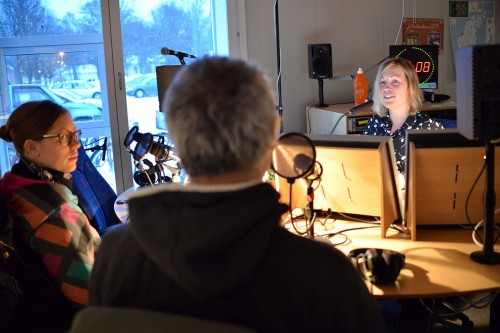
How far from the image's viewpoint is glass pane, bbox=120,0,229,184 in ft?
13.2

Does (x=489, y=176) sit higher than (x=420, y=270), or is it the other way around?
(x=489, y=176)

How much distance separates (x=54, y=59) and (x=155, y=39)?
769 millimetres

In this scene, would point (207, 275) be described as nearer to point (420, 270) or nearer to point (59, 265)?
point (59, 265)

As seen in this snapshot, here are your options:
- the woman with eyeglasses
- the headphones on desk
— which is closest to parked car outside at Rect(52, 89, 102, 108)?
the woman with eyeglasses

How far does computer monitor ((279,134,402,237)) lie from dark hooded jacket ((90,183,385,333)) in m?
0.97

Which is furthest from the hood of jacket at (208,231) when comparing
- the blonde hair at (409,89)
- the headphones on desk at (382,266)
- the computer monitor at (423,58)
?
the computer monitor at (423,58)

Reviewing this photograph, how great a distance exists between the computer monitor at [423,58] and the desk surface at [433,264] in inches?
94.1

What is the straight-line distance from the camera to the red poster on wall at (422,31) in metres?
4.68

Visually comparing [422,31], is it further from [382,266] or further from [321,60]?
[382,266]

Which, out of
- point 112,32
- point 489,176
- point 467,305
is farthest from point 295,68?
point 489,176

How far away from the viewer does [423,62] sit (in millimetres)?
4199

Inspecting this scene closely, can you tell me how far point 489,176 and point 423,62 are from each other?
2700mm

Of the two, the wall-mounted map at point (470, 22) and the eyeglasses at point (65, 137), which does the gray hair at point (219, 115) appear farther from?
the wall-mounted map at point (470, 22)

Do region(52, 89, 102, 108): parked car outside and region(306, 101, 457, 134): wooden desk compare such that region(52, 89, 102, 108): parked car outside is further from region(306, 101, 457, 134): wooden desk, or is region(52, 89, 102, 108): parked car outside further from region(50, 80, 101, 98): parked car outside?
region(306, 101, 457, 134): wooden desk
